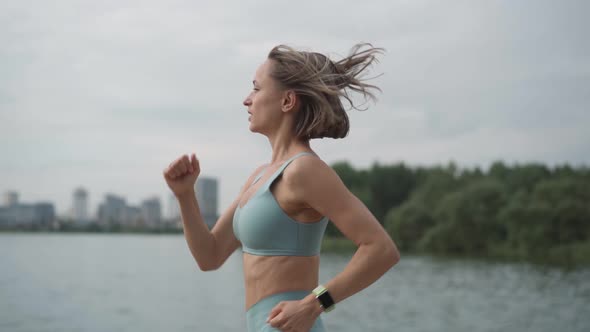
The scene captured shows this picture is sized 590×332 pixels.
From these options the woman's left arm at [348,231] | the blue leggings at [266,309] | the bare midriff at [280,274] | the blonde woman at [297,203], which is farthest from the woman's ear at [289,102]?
the blue leggings at [266,309]

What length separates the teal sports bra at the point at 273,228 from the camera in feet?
8.63

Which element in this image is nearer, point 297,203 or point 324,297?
point 324,297

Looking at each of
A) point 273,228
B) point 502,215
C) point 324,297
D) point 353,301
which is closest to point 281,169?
point 273,228

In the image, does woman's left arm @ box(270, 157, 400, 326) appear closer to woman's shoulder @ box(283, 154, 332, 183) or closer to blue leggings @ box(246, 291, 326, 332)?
woman's shoulder @ box(283, 154, 332, 183)

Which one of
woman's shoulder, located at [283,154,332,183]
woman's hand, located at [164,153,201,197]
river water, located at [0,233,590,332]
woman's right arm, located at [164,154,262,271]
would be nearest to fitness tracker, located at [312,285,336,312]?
woman's shoulder, located at [283,154,332,183]

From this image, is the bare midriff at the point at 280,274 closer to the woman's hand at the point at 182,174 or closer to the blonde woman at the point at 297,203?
the blonde woman at the point at 297,203

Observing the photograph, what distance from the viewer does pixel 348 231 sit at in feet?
8.29

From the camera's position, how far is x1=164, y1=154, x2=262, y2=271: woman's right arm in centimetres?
295

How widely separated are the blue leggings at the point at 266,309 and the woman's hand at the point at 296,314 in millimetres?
164

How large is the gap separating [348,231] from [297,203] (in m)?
0.21

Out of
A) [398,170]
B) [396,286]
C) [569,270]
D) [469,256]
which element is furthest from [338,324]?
[398,170]

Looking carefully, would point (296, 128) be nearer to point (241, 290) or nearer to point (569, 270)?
point (241, 290)

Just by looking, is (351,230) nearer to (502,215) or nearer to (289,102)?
(289,102)

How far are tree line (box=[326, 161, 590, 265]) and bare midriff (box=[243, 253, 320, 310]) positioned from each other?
53168 millimetres
